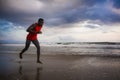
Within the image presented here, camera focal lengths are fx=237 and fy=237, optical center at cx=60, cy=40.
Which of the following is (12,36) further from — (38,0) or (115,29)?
(115,29)

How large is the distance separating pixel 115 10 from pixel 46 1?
7.79ft

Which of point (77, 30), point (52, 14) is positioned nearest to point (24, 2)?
point (52, 14)

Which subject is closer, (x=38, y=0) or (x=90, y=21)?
(x=38, y=0)

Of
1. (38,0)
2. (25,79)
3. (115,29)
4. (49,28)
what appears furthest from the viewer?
(49,28)

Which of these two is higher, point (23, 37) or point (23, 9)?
point (23, 9)

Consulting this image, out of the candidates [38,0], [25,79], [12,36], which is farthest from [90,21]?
[25,79]

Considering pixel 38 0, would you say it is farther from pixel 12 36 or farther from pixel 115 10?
pixel 115 10

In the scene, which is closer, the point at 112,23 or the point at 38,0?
the point at 38,0

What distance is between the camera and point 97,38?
8430 millimetres

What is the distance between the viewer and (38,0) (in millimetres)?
7688

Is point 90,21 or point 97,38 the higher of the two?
point 90,21

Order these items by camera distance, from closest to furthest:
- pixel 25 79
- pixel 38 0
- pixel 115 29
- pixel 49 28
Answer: pixel 25 79
pixel 38 0
pixel 115 29
pixel 49 28

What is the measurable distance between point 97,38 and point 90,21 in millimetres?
803

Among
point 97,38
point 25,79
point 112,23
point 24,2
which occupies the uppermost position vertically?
point 24,2
